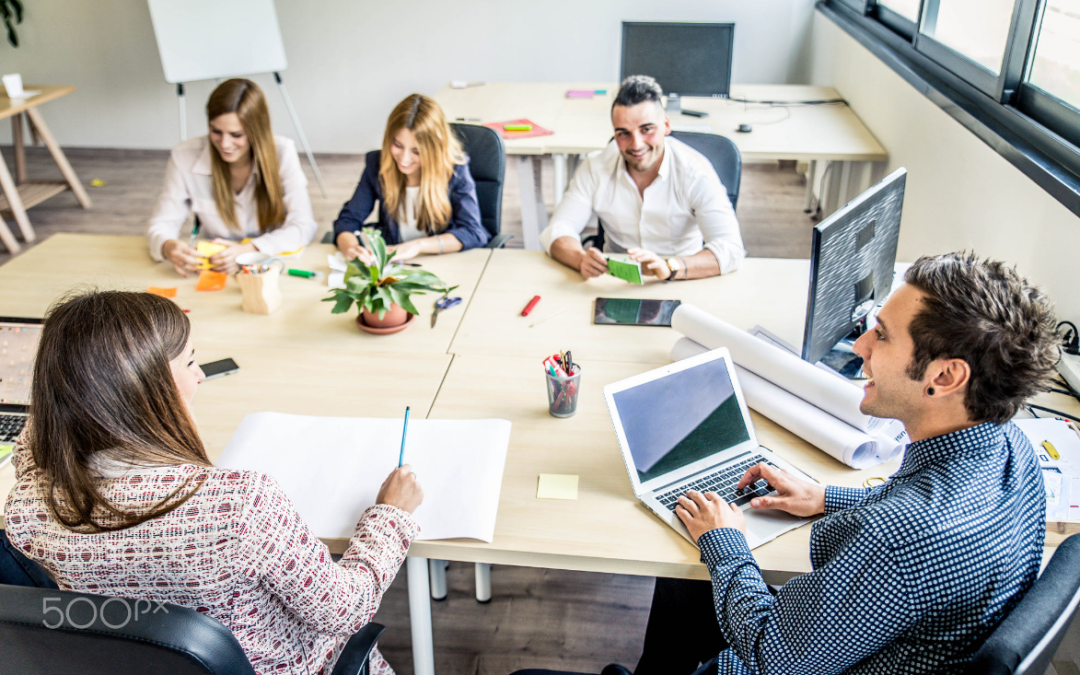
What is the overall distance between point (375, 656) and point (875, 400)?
92cm

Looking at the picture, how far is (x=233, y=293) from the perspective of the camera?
210 cm

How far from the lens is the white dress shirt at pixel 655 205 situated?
2.37m

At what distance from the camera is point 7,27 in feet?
18.0

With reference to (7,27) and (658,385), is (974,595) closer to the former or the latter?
(658,385)

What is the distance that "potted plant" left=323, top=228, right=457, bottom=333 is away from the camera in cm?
181

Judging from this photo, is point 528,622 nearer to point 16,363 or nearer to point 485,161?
point 16,363

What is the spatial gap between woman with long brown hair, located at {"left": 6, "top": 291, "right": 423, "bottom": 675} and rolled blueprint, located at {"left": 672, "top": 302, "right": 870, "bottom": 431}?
93 centimetres

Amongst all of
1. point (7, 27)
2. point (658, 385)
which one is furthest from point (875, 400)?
point (7, 27)

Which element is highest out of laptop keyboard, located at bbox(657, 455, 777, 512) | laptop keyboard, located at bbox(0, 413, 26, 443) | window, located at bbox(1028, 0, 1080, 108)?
window, located at bbox(1028, 0, 1080, 108)

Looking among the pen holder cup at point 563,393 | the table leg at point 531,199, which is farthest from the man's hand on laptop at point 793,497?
the table leg at point 531,199

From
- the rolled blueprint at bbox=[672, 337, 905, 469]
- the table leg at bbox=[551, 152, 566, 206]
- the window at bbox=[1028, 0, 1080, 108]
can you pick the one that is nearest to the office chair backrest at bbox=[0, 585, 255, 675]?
the rolled blueprint at bbox=[672, 337, 905, 469]

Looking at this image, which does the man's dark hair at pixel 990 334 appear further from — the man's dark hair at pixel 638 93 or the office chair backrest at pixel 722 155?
the office chair backrest at pixel 722 155

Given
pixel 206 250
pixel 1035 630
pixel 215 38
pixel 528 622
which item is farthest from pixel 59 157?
pixel 1035 630

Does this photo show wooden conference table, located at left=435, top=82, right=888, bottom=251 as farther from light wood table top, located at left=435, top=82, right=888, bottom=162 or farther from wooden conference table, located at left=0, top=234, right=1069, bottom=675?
wooden conference table, located at left=0, top=234, right=1069, bottom=675
